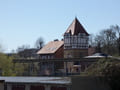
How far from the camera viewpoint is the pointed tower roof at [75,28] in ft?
270

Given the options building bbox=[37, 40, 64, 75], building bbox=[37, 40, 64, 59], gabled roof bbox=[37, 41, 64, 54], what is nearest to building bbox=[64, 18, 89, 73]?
building bbox=[37, 40, 64, 75]

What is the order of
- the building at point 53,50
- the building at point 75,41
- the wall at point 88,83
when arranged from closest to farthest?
the wall at point 88,83
the building at point 75,41
the building at point 53,50

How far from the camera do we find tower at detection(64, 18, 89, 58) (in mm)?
81006

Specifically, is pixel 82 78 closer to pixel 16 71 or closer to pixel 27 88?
pixel 27 88

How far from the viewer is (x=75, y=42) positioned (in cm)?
8169

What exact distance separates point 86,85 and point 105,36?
6361 cm

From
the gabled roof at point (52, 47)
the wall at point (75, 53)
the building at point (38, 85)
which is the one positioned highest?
the gabled roof at point (52, 47)

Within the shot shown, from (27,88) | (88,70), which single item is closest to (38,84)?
(27,88)

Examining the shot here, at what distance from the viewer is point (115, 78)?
59.5ft

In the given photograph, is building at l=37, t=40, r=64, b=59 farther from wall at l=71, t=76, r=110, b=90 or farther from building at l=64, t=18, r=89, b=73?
wall at l=71, t=76, r=110, b=90

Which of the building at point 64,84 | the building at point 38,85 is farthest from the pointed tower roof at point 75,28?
the building at point 64,84

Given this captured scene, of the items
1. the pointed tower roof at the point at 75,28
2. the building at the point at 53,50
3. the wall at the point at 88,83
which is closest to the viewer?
the wall at the point at 88,83

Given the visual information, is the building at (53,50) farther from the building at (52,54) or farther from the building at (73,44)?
the building at (73,44)

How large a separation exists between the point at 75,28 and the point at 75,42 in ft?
11.7
